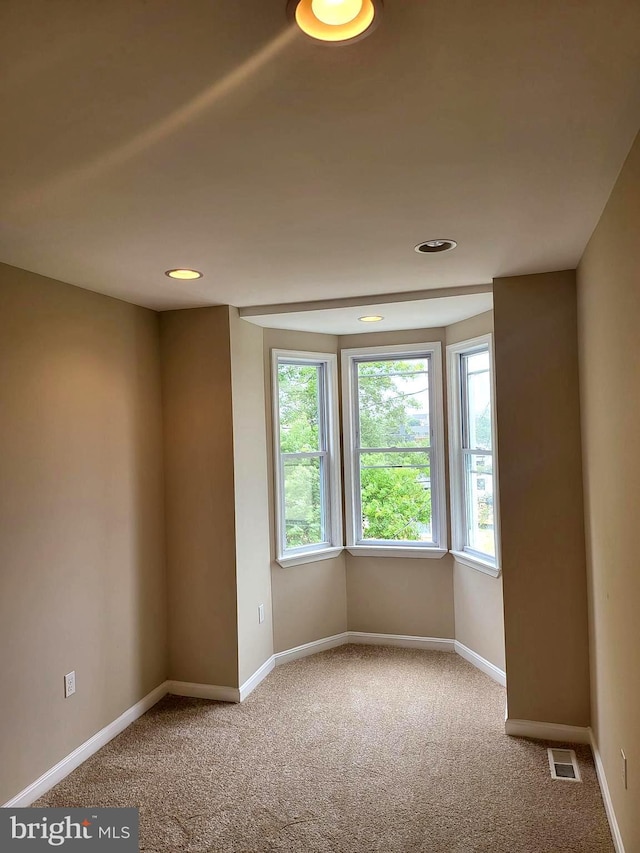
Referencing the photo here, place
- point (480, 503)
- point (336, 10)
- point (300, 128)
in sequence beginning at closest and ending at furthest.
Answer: point (336, 10) → point (300, 128) → point (480, 503)

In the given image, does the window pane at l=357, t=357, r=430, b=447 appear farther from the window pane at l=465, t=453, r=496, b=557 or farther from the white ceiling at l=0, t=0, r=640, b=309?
the white ceiling at l=0, t=0, r=640, b=309

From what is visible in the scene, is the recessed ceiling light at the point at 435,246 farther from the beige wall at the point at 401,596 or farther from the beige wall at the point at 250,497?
the beige wall at the point at 401,596

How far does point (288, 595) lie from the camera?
4066mm

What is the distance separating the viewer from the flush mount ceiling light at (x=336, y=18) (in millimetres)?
1017

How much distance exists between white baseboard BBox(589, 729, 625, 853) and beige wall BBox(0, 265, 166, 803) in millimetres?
2445

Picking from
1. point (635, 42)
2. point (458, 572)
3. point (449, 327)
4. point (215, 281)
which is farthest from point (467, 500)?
point (635, 42)

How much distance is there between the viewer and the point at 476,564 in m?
3.80

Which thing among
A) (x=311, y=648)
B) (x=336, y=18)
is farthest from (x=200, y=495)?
(x=336, y=18)

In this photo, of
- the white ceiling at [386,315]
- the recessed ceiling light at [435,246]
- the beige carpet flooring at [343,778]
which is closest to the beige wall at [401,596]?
the beige carpet flooring at [343,778]

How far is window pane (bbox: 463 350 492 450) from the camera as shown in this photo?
379cm

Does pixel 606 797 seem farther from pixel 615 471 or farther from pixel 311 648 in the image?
pixel 311 648

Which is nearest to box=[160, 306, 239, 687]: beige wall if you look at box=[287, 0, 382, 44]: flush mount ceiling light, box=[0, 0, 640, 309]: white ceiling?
box=[0, 0, 640, 309]: white ceiling

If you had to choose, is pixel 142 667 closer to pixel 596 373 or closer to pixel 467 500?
pixel 467 500

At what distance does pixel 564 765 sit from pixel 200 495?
2416mm
